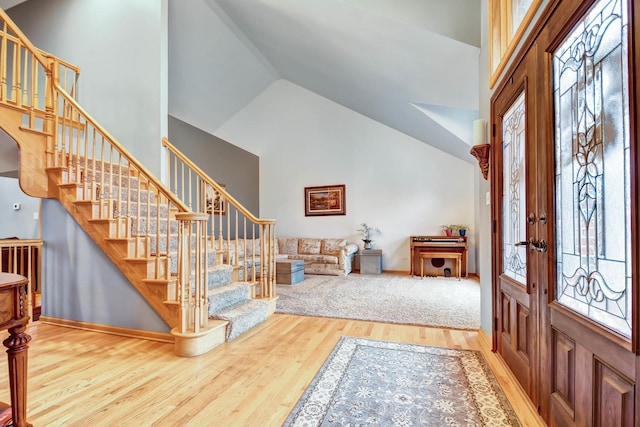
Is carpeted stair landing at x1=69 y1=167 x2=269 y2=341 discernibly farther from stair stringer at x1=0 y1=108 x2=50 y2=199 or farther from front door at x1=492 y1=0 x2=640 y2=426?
front door at x1=492 y1=0 x2=640 y2=426

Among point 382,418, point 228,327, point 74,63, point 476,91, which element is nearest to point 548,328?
point 382,418

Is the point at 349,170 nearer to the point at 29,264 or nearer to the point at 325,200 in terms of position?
the point at 325,200

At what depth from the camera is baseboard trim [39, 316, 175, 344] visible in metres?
2.62

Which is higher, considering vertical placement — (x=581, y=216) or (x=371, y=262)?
(x=581, y=216)

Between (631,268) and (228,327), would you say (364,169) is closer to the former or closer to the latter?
(228,327)

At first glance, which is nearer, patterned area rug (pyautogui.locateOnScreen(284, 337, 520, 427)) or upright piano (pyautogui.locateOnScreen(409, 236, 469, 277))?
patterned area rug (pyautogui.locateOnScreen(284, 337, 520, 427))

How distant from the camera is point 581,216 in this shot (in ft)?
3.95

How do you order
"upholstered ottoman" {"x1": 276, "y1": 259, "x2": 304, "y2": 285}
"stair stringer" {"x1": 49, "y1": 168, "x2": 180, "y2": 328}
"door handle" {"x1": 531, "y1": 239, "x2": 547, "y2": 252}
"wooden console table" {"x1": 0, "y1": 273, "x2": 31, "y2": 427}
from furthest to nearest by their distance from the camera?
"upholstered ottoman" {"x1": 276, "y1": 259, "x2": 304, "y2": 285} → "stair stringer" {"x1": 49, "y1": 168, "x2": 180, "y2": 328} → "door handle" {"x1": 531, "y1": 239, "x2": 547, "y2": 252} → "wooden console table" {"x1": 0, "y1": 273, "x2": 31, "y2": 427}

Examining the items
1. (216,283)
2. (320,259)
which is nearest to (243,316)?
(216,283)


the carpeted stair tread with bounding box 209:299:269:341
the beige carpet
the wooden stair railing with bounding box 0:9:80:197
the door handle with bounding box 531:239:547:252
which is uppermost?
the wooden stair railing with bounding box 0:9:80:197

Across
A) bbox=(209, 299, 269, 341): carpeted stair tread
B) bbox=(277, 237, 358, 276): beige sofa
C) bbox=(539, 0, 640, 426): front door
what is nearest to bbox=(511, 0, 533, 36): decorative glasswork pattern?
bbox=(539, 0, 640, 426): front door

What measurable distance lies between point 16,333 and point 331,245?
562cm

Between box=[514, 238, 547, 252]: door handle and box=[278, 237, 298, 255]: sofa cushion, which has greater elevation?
box=[514, 238, 547, 252]: door handle

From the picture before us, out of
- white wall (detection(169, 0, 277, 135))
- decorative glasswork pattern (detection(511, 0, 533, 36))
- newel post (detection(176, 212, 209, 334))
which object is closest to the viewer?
decorative glasswork pattern (detection(511, 0, 533, 36))
